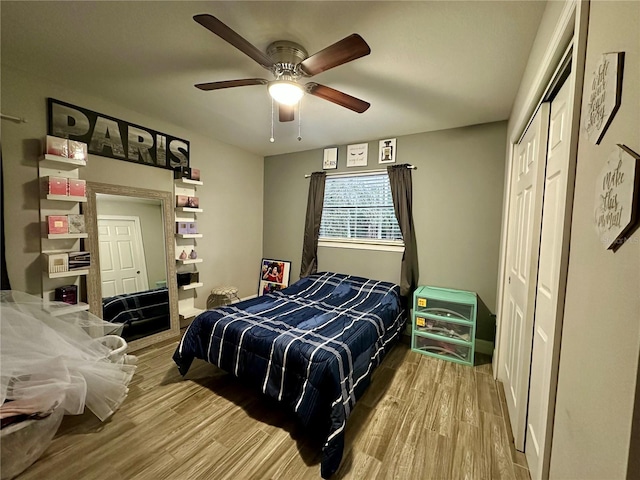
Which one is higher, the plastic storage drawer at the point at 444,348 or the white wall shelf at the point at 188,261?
the white wall shelf at the point at 188,261

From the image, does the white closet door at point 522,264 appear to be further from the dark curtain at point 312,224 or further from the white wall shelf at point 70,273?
the white wall shelf at point 70,273

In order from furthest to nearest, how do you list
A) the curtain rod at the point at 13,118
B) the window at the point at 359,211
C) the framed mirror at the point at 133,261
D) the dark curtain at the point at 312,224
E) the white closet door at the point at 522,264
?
the dark curtain at the point at 312,224 < the window at the point at 359,211 < the framed mirror at the point at 133,261 < the curtain rod at the point at 13,118 < the white closet door at the point at 522,264

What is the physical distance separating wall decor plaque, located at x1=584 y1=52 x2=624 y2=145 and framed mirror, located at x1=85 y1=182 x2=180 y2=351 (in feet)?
10.9

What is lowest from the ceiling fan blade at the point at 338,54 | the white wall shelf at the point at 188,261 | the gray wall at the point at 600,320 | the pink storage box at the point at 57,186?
the white wall shelf at the point at 188,261

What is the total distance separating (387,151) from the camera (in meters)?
3.22

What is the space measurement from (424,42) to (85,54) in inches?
89.4

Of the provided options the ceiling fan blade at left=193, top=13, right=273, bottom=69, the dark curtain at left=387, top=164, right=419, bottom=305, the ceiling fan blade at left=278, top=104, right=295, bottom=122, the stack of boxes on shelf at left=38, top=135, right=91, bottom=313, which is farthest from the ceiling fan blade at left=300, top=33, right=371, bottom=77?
the stack of boxes on shelf at left=38, top=135, right=91, bottom=313

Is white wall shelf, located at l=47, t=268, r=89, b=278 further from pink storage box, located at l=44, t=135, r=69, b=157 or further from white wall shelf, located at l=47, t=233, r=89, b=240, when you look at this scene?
pink storage box, located at l=44, t=135, r=69, b=157

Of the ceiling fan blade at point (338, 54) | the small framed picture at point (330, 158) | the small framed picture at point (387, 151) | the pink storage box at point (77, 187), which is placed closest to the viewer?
the ceiling fan blade at point (338, 54)

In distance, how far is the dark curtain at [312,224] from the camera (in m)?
3.68

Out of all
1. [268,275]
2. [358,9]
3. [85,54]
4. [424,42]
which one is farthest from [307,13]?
[268,275]

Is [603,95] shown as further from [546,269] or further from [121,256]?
[121,256]

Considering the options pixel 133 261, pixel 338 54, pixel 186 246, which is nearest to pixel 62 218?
pixel 133 261

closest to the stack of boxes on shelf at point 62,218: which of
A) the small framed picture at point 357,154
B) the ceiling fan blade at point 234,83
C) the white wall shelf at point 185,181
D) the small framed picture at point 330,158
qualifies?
the white wall shelf at point 185,181
